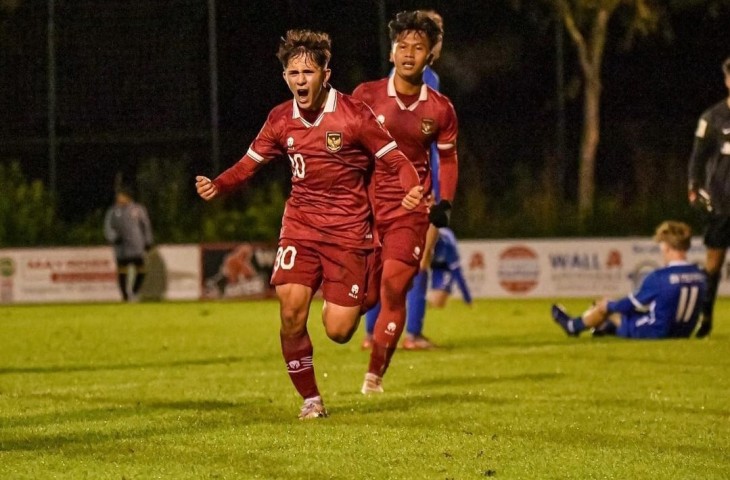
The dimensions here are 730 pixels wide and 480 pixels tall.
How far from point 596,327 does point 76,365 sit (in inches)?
191

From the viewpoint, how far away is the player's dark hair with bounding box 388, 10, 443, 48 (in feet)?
29.9

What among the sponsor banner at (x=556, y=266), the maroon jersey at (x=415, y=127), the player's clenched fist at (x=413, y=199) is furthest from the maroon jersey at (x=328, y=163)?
the sponsor banner at (x=556, y=266)

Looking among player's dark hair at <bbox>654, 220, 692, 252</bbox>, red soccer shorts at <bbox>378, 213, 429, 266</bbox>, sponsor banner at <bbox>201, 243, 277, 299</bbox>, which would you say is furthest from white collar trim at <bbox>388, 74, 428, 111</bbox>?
sponsor banner at <bbox>201, 243, 277, 299</bbox>

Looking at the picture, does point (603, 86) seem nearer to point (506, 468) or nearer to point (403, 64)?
point (403, 64)

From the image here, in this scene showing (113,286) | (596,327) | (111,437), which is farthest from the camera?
(113,286)

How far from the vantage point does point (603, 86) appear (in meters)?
32.4

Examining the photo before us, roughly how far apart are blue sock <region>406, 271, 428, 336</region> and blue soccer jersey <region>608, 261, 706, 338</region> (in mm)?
1868

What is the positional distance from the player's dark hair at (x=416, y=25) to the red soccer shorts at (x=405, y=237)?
42.2 inches

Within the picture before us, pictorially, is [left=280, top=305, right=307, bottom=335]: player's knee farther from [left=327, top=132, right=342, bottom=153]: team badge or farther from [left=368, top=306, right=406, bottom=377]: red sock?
A: [left=368, top=306, right=406, bottom=377]: red sock

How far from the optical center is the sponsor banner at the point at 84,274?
2289 centimetres

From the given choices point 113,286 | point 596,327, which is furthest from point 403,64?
point 113,286

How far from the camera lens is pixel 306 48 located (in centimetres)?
770

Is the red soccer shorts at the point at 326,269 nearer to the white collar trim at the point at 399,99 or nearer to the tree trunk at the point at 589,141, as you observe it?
the white collar trim at the point at 399,99

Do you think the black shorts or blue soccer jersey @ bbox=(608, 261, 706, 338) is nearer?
blue soccer jersey @ bbox=(608, 261, 706, 338)
